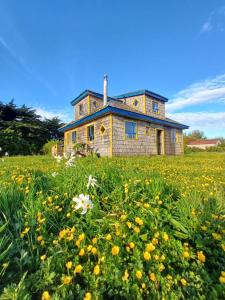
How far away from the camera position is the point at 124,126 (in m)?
13.1

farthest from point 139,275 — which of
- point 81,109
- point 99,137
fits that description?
point 81,109

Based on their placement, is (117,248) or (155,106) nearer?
(117,248)

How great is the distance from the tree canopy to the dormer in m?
13.3

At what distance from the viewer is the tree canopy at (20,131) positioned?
21.9m

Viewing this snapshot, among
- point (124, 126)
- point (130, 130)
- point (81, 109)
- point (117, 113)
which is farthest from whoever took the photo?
point (81, 109)

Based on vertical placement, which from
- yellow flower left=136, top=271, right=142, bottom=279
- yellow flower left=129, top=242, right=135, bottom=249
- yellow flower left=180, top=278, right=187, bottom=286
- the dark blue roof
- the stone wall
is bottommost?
yellow flower left=180, top=278, right=187, bottom=286

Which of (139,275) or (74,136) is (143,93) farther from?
(139,275)

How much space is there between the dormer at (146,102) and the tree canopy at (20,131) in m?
13.3

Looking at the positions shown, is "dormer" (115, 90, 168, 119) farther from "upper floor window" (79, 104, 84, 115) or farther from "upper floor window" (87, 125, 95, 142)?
"upper floor window" (87, 125, 95, 142)

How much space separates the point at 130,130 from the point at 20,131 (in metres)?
16.9

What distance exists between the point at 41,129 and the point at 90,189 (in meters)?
26.4

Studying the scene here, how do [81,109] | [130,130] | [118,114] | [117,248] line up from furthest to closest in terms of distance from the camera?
[81,109]
[130,130]
[118,114]
[117,248]

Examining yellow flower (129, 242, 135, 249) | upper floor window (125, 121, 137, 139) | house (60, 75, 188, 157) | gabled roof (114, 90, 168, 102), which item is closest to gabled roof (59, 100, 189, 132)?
house (60, 75, 188, 157)

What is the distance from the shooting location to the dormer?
1672 cm
